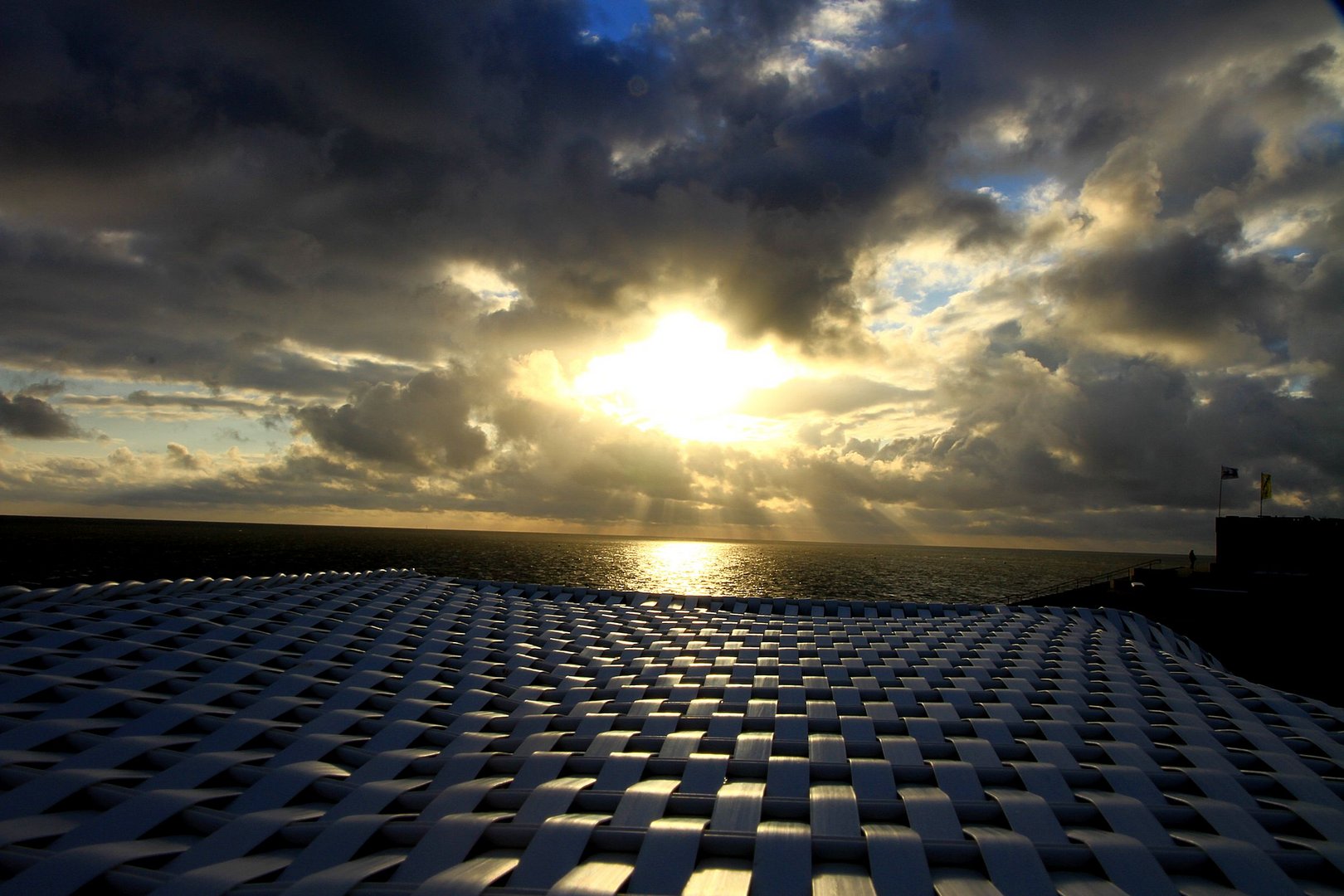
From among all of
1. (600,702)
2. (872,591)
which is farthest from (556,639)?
(872,591)

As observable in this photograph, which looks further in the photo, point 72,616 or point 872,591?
point 872,591

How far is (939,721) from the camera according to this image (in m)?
5.97

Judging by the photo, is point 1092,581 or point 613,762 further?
point 1092,581

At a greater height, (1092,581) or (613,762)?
(613,762)

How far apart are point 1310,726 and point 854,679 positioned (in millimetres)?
3920

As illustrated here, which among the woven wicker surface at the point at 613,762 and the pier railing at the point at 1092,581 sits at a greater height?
the woven wicker surface at the point at 613,762

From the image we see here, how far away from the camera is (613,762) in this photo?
496 cm

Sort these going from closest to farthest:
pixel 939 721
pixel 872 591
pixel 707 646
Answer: pixel 939 721 < pixel 707 646 < pixel 872 591

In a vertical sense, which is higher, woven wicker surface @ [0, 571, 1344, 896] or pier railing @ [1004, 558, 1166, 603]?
woven wicker surface @ [0, 571, 1344, 896]

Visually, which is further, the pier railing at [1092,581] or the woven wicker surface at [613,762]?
the pier railing at [1092,581]

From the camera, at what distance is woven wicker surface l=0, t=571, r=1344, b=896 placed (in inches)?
141

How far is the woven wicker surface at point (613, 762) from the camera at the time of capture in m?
3.59

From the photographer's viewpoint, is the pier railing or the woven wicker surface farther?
the pier railing

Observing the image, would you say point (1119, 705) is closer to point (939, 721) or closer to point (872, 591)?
→ point (939, 721)
